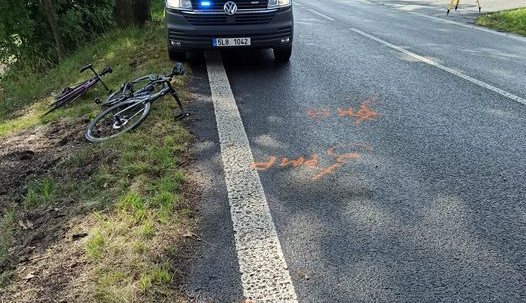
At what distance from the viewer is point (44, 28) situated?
12172mm

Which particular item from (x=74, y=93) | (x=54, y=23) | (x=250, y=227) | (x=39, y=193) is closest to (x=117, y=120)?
(x=39, y=193)

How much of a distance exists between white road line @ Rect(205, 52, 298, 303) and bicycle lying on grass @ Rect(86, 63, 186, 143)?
2.60 feet

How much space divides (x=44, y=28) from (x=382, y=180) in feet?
37.5

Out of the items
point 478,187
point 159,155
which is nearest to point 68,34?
point 159,155

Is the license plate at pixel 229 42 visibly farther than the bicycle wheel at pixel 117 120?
Yes

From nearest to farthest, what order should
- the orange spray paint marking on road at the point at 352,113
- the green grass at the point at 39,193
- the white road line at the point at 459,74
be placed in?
the green grass at the point at 39,193, the orange spray paint marking on road at the point at 352,113, the white road line at the point at 459,74

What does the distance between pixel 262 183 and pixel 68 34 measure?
34.6ft

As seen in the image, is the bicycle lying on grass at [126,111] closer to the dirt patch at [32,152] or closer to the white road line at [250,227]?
the dirt patch at [32,152]

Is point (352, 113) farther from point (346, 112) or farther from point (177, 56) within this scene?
point (177, 56)

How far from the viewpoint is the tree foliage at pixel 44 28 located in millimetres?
11328

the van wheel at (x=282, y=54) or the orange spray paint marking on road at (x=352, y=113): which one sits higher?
the van wheel at (x=282, y=54)

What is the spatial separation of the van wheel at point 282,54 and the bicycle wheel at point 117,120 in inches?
120

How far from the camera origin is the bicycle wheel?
474 cm

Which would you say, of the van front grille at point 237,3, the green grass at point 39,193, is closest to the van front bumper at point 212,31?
the van front grille at point 237,3
